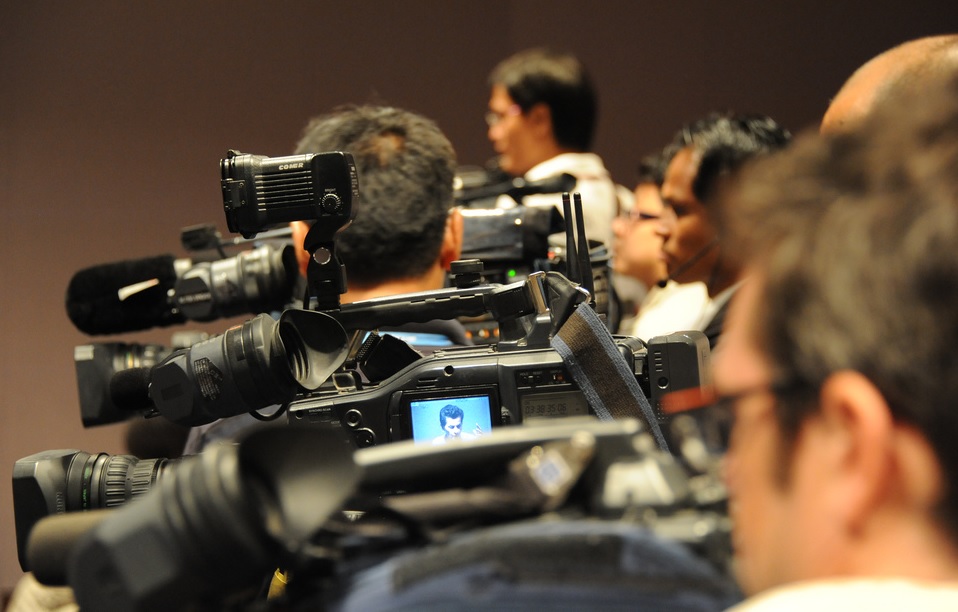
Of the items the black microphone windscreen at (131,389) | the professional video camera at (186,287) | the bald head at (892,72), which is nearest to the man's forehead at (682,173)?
the bald head at (892,72)

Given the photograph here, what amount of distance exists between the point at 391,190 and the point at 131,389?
2.13 feet

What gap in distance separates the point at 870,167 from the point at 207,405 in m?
0.96

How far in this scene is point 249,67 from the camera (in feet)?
11.7

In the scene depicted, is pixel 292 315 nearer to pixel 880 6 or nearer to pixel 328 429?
pixel 328 429

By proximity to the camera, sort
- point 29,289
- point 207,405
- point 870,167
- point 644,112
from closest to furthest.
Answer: point 870,167, point 207,405, point 29,289, point 644,112

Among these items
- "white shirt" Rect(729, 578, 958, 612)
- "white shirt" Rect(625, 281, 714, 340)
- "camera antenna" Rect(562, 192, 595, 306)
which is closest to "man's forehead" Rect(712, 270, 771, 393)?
"white shirt" Rect(729, 578, 958, 612)

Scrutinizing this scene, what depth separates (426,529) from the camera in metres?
0.63

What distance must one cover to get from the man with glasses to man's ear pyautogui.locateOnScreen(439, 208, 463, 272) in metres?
0.56

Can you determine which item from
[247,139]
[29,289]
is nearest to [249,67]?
[247,139]

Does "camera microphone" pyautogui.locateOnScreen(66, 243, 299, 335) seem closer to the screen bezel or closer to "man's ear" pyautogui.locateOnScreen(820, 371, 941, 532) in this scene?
the screen bezel

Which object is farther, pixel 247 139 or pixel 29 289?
pixel 247 139

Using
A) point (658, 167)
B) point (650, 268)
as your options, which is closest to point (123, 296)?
point (658, 167)

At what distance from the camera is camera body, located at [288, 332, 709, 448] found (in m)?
1.39

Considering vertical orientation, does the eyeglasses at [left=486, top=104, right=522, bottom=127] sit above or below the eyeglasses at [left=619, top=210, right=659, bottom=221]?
above
